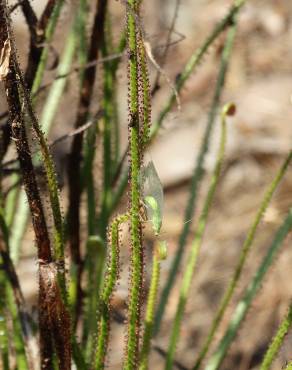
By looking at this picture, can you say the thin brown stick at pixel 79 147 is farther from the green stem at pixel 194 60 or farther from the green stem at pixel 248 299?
the green stem at pixel 248 299

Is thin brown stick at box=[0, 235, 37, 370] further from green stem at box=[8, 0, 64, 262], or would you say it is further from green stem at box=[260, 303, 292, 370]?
green stem at box=[260, 303, 292, 370]

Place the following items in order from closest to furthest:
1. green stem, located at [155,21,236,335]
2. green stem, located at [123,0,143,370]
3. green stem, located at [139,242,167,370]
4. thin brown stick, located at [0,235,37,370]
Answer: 1. green stem, located at [123,0,143,370]
2. green stem, located at [139,242,167,370]
3. thin brown stick, located at [0,235,37,370]
4. green stem, located at [155,21,236,335]

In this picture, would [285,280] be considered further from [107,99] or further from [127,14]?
[127,14]

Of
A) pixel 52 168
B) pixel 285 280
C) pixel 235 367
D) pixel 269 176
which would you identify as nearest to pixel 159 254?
pixel 52 168

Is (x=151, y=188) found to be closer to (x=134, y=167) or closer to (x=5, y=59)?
(x=134, y=167)

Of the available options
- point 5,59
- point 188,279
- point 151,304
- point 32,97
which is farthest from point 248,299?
point 5,59

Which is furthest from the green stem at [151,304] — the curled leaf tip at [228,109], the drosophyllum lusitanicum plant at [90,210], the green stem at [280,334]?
the curled leaf tip at [228,109]

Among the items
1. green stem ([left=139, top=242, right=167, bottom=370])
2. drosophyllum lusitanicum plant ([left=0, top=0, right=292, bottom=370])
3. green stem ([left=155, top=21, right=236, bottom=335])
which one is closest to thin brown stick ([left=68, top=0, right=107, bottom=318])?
drosophyllum lusitanicum plant ([left=0, top=0, right=292, bottom=370])

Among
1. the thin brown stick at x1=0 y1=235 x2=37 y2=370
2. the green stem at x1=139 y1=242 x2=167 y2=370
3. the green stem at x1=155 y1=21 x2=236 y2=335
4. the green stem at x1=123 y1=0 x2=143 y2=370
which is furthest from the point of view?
the green stem at x1=155 y1=21 x2=236 y2=335
